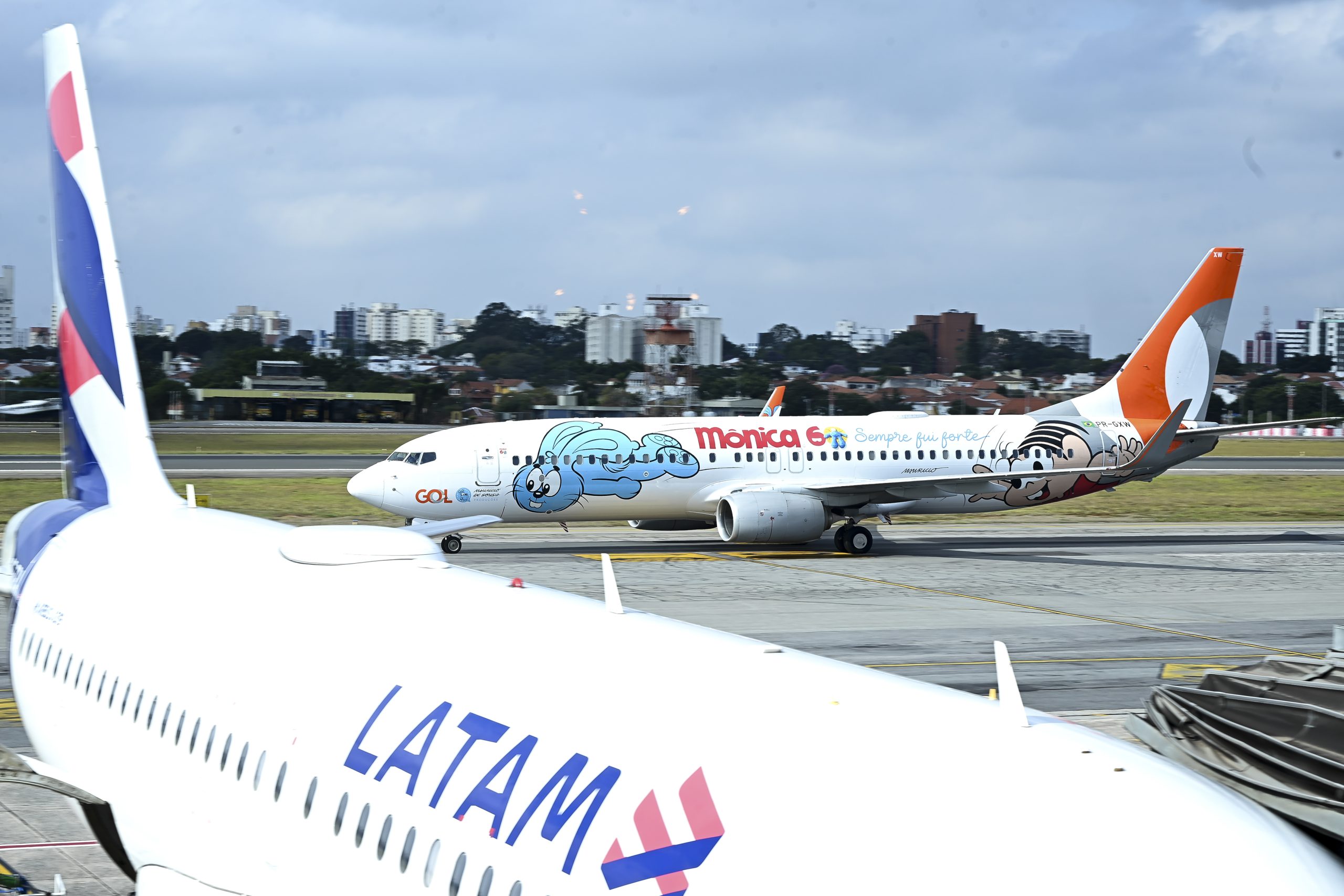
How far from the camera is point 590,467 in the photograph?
3572 cm

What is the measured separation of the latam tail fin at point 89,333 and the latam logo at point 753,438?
23.3 meters

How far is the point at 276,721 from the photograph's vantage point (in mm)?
7551

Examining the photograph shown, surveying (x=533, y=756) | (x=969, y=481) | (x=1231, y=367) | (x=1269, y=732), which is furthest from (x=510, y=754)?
(x=1231, y=367)

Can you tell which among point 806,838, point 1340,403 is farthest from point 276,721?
point 1340,403

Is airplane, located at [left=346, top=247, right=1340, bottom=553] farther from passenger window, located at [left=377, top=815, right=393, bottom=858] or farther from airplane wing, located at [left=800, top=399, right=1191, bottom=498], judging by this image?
passenger window, located at [left=377, top=815, right=393, bottom=858]

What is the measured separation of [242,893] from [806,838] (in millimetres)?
4679

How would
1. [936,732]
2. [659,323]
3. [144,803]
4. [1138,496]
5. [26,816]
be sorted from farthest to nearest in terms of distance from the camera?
[659,323], [1138,496], [26,816], [144,803], [936,732]

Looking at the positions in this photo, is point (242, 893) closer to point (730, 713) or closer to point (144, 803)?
point (144, 803)

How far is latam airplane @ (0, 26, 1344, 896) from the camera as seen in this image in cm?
399

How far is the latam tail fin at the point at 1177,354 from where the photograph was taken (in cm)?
4097

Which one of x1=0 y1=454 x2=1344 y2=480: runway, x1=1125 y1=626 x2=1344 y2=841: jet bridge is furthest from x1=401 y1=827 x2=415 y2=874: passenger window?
x1=0 y1=454 x2=1344 y2=480: runway

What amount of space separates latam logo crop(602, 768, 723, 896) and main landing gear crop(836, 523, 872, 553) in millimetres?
33057

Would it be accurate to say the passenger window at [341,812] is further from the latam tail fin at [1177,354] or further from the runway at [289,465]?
the runway at [289,465]

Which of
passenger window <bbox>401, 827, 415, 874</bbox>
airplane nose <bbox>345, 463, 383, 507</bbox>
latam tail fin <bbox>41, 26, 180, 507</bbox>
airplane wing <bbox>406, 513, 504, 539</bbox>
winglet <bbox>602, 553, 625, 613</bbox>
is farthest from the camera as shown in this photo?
airplane nose <bbox>345, 463, 383, 507</bbox>
